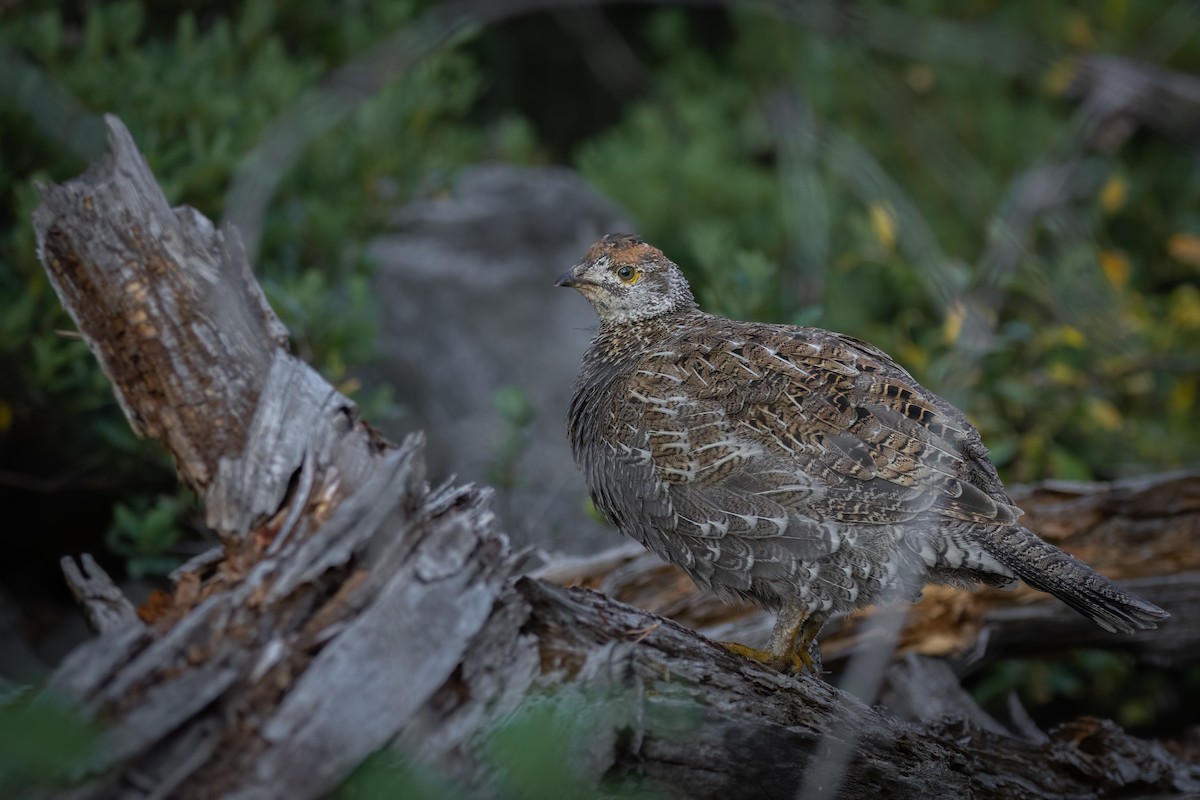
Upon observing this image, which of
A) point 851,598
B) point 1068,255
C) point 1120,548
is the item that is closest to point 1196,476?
point 1120,548

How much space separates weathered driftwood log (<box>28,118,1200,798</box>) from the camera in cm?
226

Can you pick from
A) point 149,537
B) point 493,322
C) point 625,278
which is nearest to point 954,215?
point 493,322

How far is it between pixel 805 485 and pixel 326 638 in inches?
64.8

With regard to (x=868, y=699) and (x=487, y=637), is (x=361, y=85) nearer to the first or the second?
(x=487, y=637)

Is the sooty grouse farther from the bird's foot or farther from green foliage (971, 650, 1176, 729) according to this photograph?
green foliage (971, 650, 1176, 729)

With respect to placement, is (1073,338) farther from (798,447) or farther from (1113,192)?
(798,447)

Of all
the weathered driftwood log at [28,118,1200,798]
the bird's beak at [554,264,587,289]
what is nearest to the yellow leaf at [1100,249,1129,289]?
the bird's beak at [554,264,587,289]

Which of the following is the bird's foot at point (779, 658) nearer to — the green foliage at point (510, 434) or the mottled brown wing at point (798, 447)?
the mottled brown wing at point (798, 447)

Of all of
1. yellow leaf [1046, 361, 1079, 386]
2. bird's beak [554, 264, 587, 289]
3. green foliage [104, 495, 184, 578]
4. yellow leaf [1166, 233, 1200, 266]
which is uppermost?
yellow leaf [1166, 233, 1200, 266]

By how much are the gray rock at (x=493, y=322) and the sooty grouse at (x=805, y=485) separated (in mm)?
1820

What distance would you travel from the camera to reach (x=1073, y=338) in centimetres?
555

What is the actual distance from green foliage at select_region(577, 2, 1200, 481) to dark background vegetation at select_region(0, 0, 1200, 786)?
25 mm

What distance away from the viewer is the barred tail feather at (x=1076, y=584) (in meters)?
3.17

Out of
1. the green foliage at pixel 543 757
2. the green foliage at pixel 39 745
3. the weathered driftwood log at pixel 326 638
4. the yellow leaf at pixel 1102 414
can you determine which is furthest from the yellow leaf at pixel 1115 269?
the green foliage at pixel 39 745
